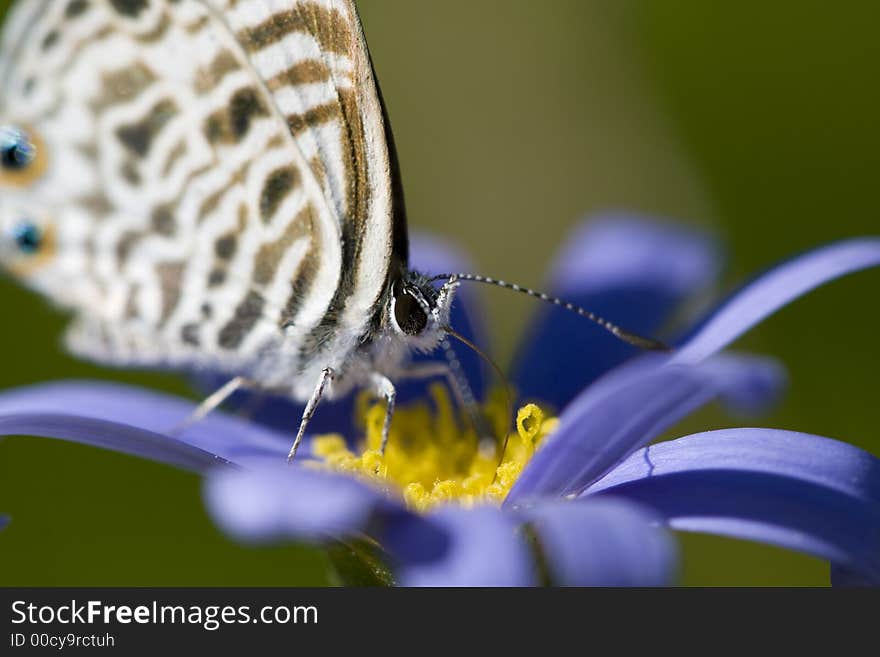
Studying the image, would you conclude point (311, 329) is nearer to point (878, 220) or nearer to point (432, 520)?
point (432, 520)

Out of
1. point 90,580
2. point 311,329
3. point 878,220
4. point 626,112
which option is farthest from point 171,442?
point 626,112

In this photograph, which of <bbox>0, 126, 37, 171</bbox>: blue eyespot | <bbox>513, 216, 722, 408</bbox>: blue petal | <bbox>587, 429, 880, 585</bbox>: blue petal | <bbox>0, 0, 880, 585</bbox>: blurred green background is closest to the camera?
<bbox>587, 429, 880, 585</bbox>: blue petal

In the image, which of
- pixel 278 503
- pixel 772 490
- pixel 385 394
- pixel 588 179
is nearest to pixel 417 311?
pixel 385 394

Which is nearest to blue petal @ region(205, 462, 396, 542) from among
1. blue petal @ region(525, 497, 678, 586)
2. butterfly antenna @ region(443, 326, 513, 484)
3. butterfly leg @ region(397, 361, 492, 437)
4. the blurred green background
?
blue petal @ region(525, 497, 678, 586)

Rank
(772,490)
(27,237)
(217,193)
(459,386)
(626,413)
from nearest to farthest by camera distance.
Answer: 1. (626,413)
2. (772,490)
3. (217,193)
4. (27,237)
5. (459,386)

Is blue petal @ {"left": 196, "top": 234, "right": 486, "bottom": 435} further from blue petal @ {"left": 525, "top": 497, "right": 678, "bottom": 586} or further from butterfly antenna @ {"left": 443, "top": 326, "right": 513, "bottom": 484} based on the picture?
blue petal @ {"left": 525, "top": 497, "right": 678, "bottom": 586}

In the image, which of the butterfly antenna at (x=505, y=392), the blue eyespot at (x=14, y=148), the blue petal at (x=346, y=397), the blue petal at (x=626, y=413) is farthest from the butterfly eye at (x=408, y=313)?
the blue eyespot at (x=14, y=148)

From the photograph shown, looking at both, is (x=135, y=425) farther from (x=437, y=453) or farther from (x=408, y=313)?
(x=437, y=453)
